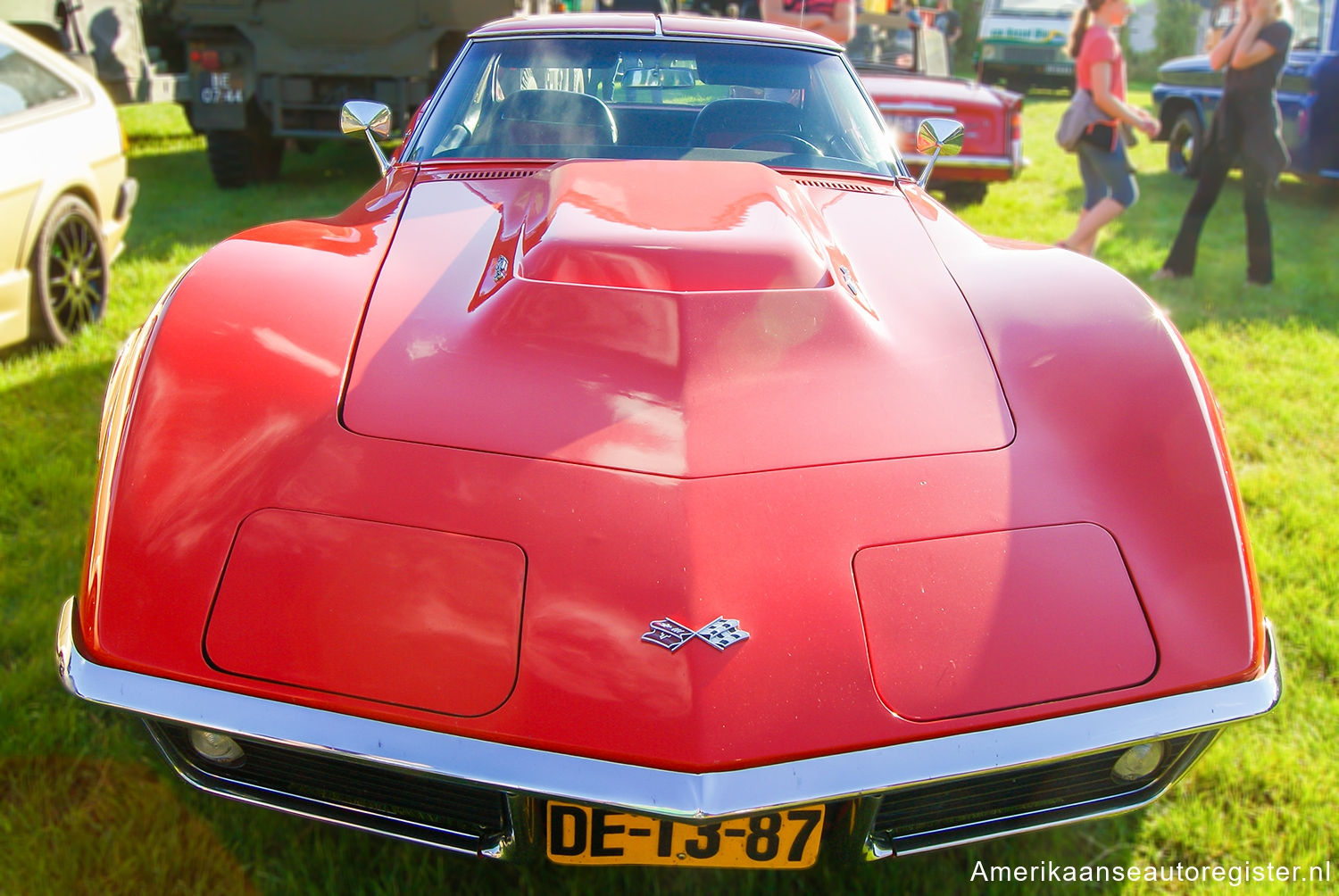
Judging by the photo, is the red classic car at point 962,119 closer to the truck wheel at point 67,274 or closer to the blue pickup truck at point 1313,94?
the blue pickup truck at point 1313,94

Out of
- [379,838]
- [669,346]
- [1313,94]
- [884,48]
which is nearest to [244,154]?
[884,48]

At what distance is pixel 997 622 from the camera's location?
56.4 inches

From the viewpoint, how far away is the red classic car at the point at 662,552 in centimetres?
134

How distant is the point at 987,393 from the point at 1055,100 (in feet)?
56.7

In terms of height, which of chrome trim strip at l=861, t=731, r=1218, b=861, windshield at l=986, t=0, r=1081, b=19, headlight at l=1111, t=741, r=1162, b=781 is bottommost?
chrome trim strip at l=861, t=731, r=1218, b=861

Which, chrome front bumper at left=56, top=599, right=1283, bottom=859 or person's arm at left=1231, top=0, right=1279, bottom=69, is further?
person's arm at left=1231, top=0, right=1279, bottom=69

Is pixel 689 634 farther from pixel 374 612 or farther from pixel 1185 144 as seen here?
pixel 1185 144

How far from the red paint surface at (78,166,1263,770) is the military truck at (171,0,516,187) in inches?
226

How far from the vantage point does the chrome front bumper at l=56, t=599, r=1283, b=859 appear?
4.26 ft

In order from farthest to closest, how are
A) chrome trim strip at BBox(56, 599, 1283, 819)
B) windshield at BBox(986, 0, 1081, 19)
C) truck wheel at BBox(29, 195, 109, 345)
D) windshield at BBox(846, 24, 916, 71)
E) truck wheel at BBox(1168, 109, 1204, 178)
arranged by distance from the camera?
windshield at BBox(986, 0, 1081, 19)
truck wheel at BBox(1168, 109, 1204, 178)
windshield at BBox(846, 24, 916, 71)
truck wheel at BBox(29, 195, 109, 345)
chrome trim strip at BBox(56, 599, 1283, 819)

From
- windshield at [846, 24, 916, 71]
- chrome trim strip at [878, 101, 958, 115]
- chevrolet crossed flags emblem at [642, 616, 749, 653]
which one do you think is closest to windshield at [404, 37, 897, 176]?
chevrolet crossed flags emblem at [642, 616, 749, 653]

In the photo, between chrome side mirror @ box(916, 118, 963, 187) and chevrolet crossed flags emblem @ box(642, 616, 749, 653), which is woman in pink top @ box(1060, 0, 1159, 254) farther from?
chevrolet crossed flags emblem @ box(642, 616, 749, 653)

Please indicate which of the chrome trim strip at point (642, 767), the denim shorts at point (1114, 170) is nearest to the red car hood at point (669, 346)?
the chrome trim strip at point (642, 767)

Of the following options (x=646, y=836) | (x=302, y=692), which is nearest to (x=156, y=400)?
(x=302, y=692)
